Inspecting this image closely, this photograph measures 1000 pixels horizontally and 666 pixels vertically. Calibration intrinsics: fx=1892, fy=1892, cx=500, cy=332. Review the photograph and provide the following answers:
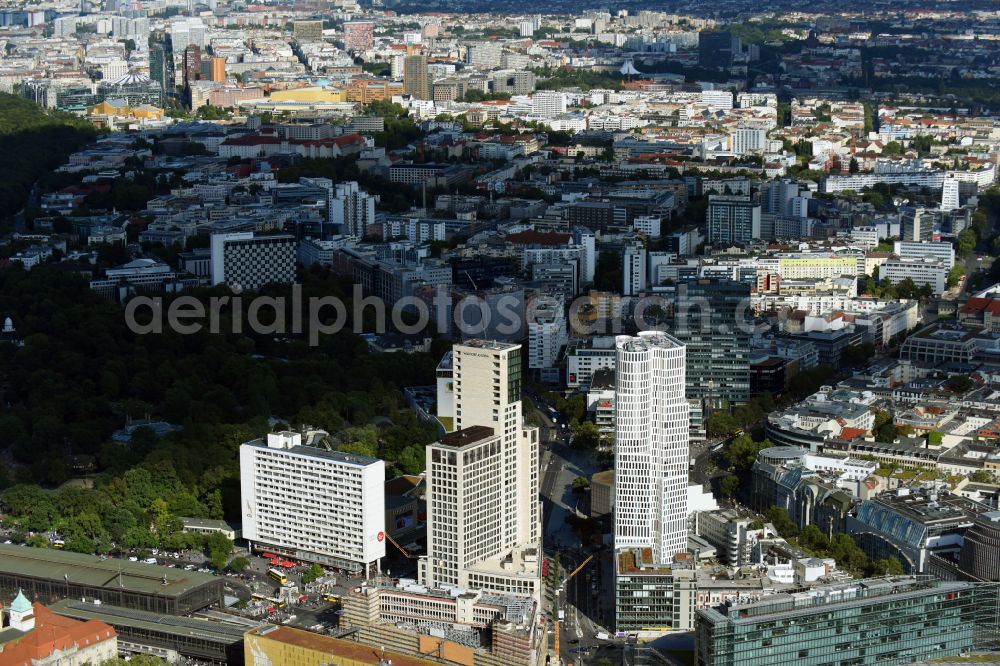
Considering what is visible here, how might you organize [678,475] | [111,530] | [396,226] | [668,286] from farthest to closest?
[396,226]
[668,286]
[111,530]
[678,475]

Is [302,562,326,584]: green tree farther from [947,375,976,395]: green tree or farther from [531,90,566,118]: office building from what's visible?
[531,90,566,118]: office building

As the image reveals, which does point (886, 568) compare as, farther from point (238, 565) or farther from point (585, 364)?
point (585, 364)

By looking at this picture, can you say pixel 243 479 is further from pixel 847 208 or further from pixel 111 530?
pixel 847 208

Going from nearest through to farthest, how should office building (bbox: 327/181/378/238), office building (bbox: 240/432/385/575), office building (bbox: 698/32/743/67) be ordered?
1. office building (bbox: 240/432/385/575)
2. office building (bbox: 327/181/378/238)
3. office building (bbox: 698/32/743/67)

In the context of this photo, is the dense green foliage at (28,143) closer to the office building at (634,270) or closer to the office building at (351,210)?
the office building at (351,210)

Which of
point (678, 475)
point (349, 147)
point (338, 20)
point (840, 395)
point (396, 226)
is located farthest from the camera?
point (338, 20)

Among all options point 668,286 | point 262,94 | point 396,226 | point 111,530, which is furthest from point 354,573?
point 262,94

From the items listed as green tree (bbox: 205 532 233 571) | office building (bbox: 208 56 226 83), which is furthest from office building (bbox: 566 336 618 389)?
office building (bbox: 208 56 226 83)
